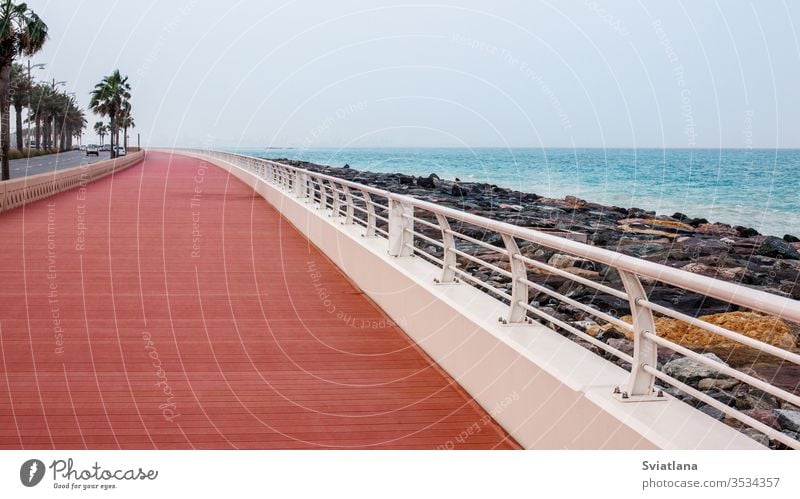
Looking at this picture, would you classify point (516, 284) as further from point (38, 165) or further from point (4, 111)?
point (38, 165)

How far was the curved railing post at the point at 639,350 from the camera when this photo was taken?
388cm

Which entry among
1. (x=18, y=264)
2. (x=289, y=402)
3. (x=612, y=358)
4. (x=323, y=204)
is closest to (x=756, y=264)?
(x=323, y=204)

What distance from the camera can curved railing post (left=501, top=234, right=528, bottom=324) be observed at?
538cm

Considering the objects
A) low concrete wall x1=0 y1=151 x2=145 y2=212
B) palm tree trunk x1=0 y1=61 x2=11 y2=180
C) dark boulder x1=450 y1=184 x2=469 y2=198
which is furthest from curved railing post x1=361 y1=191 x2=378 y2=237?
dark boulder x1=450 y1=184 x2=469 y2=198

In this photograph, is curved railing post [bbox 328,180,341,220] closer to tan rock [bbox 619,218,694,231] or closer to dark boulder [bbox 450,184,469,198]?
tan rock [bbox 619,218,694,231]

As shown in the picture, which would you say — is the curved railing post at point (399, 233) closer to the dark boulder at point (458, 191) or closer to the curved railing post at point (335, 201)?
the curved railing post at point (335, 201)

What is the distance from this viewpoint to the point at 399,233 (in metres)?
9.03

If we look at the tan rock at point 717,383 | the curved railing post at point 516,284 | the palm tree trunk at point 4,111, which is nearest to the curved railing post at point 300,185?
the tan rock at point 717,383

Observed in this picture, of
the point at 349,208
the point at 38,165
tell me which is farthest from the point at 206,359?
the point at 38,165

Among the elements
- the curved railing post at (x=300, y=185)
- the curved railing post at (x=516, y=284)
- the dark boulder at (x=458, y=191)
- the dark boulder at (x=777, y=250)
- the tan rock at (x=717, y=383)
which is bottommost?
the dark boulder at (x=458, y=191)

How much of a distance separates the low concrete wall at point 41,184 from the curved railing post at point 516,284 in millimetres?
15323

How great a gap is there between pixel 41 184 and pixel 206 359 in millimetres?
17827

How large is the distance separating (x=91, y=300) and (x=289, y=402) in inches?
166

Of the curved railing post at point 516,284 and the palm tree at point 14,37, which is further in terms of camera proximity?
the palm tree at point 14,37
